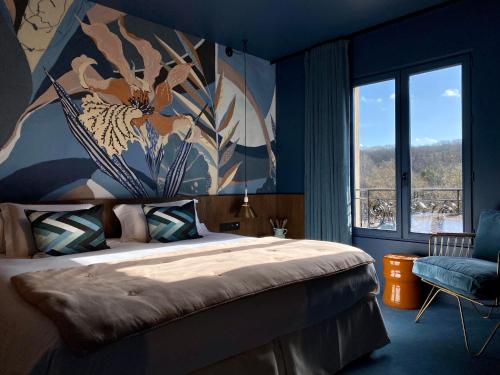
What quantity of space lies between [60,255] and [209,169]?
2.00m

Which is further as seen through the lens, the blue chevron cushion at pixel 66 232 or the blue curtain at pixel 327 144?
the blue curtain at pixel 327 144

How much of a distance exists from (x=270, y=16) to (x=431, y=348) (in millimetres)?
3078

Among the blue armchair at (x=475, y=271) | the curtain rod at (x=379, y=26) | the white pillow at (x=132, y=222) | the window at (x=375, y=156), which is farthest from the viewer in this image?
the window at (x=375, y=156)

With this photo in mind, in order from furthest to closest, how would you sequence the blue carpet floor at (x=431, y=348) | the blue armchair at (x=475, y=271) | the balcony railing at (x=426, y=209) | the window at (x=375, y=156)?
the window at (x=375, y=156) → the balcony railing at (x=426, y=209) → the blue armchair at (x=475, y=271) → the blue carpet floor at (x=431, y=348)

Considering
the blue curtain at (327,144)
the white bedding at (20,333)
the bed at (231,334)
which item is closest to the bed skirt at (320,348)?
the bed at (231,334)

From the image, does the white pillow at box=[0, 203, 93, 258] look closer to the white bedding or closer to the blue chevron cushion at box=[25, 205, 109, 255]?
the blue chevron cushion at box=[25, 205, 109, 255]

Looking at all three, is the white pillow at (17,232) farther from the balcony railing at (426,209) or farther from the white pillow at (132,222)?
the balcony railing at (426,209)

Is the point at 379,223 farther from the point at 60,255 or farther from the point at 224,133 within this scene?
the point at 60,255

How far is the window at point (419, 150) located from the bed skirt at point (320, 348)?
5.23ft

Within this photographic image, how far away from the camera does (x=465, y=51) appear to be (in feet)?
10.9

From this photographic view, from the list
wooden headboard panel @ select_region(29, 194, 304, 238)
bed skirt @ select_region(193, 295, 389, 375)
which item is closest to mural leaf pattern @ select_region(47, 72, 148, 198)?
wooden headboard panel @ select_region(29, 194, 304, 238)

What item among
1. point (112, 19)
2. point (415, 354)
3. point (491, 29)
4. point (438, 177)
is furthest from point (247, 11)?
point (415, 354)

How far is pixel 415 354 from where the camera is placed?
93.3 inches

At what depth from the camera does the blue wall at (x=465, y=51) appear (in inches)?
125
